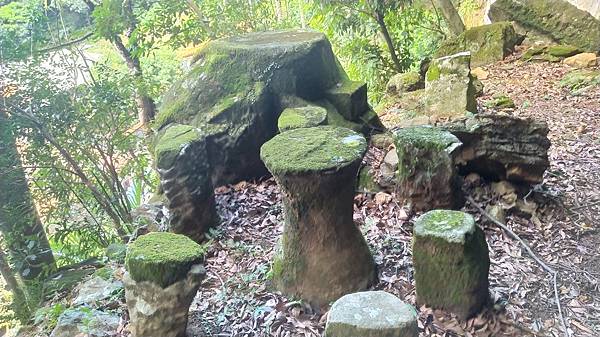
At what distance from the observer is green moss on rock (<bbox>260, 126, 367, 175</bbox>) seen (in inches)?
102

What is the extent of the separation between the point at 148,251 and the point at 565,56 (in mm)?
7415

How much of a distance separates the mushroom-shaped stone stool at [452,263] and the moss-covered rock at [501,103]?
163 inches

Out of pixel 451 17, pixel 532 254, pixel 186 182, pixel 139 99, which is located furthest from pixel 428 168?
pixel 451 17

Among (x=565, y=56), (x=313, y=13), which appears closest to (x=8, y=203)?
(x=313, y=13)

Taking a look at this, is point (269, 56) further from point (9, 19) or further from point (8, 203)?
point (8, 203)

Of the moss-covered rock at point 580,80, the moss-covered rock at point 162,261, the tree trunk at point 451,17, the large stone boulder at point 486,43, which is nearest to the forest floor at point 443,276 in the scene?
the moss-covered rock at point 162,261

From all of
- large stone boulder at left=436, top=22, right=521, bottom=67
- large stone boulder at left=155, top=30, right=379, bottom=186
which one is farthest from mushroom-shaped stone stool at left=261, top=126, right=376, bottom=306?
large stone boulder at left=436, top=22, right=521, bottom=67

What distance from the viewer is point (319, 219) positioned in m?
2.73

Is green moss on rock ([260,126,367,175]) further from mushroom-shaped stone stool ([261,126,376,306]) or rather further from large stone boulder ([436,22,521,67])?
large stone boulder ([436,22,521,67])

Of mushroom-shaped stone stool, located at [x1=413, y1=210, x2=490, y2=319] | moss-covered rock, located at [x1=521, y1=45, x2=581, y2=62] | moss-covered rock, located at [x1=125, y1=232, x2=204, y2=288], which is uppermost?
moss-covered rock, located at [x1=521, y1=45, x2=581, y2=62]

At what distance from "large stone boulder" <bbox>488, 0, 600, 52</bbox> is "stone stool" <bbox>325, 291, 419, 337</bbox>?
698 cm

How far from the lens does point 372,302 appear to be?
2.21 m

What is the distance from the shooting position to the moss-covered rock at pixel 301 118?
3.74 metres

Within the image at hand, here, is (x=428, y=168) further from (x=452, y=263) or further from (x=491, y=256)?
(x=452, y=263)
